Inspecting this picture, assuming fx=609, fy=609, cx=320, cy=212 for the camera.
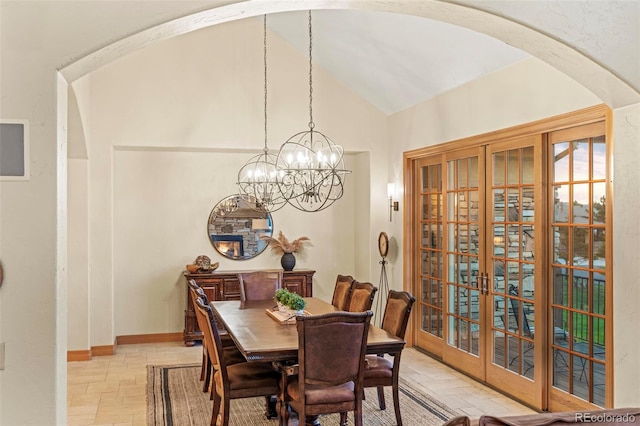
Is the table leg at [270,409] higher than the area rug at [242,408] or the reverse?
Result: higher

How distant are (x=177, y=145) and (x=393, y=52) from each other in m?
2.72

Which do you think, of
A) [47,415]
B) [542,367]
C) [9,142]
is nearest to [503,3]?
[9,142]

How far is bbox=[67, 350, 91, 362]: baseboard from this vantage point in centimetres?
647

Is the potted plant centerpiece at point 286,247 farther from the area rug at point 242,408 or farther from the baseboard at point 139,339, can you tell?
the area rug at point 242,408

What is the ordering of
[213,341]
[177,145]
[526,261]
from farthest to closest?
[177,145]
[526,261]
[213,341]

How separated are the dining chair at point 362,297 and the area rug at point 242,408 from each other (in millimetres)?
758

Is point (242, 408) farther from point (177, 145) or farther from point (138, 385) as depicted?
point (177, 145)

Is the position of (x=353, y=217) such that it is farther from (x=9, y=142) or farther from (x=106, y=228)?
(x=9, y=142)

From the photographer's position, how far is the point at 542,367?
469cm

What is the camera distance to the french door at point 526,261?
4.17 meters

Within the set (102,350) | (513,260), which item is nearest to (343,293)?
(513,260)

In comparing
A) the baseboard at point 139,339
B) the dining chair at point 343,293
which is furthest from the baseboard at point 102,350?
the dining chair at point 343,293

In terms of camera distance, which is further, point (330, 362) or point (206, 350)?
point (206, 350)

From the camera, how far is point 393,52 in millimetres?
5957
